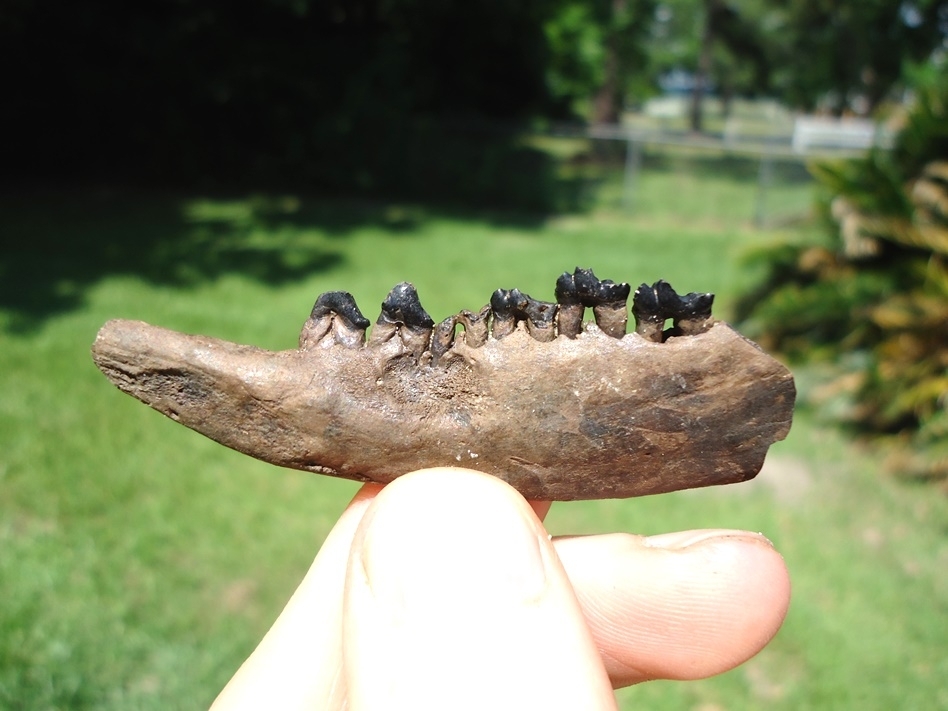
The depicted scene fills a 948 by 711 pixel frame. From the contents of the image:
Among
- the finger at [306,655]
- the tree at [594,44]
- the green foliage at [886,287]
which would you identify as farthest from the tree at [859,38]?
the finger at [306,655]

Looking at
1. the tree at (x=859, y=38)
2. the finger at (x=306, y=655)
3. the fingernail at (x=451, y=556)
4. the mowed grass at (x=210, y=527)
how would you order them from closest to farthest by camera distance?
the fingernail at (x=451, y=556) < the finger at (x=306, y=655) < the mowed grass at (x=210, y=527) < the tree at (x=859, y=38)

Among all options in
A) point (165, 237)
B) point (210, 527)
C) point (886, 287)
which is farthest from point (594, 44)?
point (210, 527)

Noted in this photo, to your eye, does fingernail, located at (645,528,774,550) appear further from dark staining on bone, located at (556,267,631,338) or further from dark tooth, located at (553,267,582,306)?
dark tooth, located at (553,267,582,306)

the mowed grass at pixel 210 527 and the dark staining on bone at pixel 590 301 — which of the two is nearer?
the dark staining on bone at pixel 590 301

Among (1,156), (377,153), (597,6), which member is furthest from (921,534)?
(597,6)

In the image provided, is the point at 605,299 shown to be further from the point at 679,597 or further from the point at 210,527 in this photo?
the point at 210,527

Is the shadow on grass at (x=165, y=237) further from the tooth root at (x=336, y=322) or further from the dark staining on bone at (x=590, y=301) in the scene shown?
the dark staining on bone at (x=590, y=301)

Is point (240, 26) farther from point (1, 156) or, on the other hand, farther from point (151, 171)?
point (1, 156)
